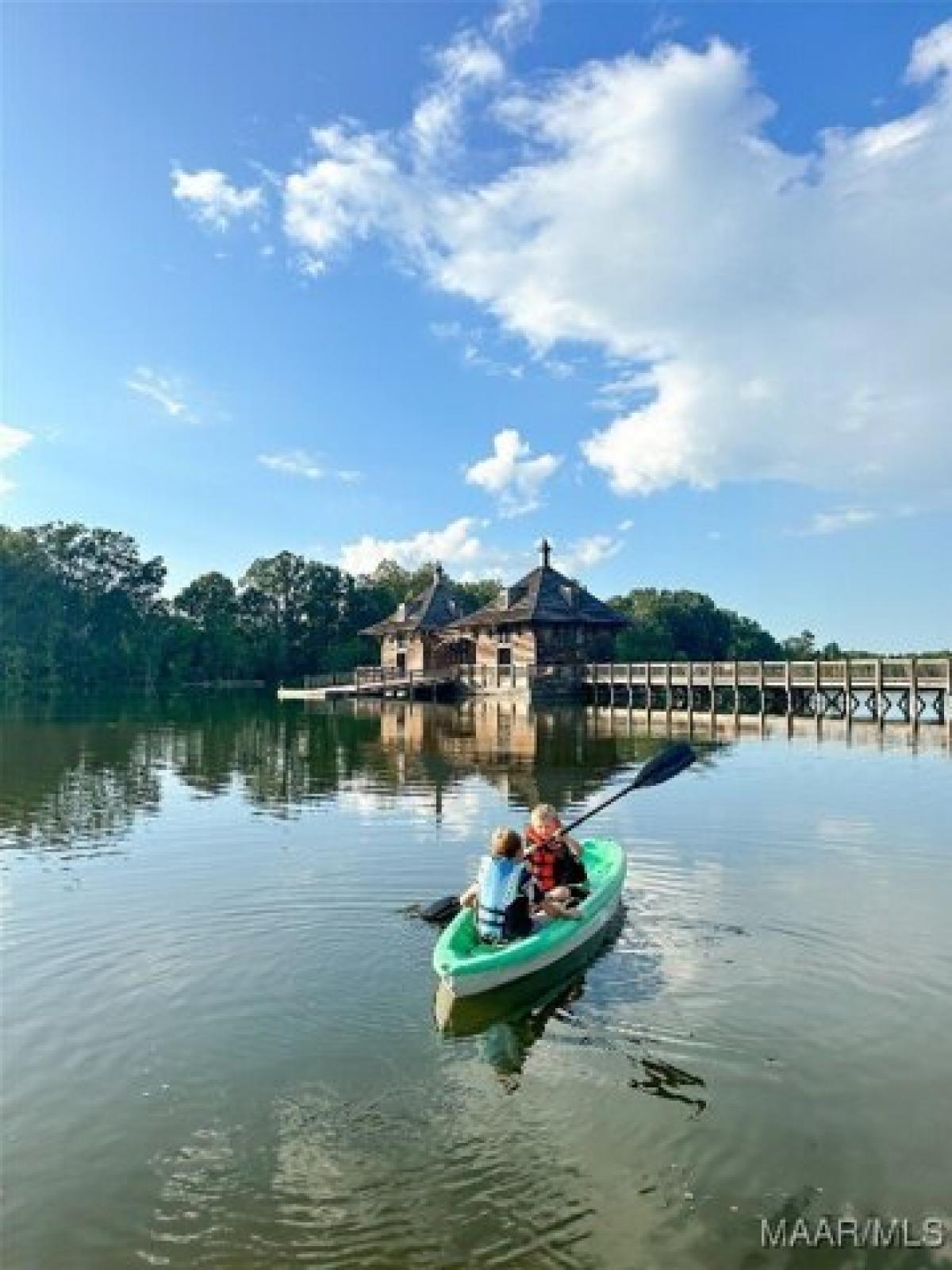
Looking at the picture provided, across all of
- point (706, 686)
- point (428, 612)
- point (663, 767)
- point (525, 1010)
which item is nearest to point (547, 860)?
point (525, 1010)

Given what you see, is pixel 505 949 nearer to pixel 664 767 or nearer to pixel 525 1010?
pixel 525 1010

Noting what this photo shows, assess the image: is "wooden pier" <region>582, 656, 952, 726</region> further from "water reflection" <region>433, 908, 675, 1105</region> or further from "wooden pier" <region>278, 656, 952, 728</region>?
"water reflection" <region>433, 908, 675, 1105</region>

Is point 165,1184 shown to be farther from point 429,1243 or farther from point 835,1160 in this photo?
point 835,1160

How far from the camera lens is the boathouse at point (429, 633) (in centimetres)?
7631

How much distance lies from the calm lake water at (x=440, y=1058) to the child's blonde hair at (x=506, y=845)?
134cm

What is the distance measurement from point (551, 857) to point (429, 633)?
214 feet

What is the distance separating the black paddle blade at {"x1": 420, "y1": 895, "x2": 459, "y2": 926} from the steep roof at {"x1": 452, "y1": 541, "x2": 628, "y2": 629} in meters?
50.9

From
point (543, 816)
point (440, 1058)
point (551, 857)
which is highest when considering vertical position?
point (543, 816)

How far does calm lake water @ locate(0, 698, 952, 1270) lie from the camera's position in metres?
5.97

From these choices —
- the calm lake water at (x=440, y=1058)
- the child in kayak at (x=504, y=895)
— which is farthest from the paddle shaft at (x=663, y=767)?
the child in kayak at (x=504, y=895)

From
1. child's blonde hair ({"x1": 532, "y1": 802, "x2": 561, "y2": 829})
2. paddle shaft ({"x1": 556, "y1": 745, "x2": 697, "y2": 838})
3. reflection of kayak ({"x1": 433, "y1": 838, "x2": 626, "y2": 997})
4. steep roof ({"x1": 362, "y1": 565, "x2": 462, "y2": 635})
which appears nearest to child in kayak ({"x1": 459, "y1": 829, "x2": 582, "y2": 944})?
reflection of kayak ({"x1": 433, "y1": 838, "x2": 626, "y2": 997})

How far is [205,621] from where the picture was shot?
374 feet

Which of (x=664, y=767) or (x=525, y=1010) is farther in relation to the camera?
(x=664, y=767)

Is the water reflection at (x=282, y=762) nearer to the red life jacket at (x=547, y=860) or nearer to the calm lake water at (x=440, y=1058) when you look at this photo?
the calm lake water at (x=440, y=1058)
